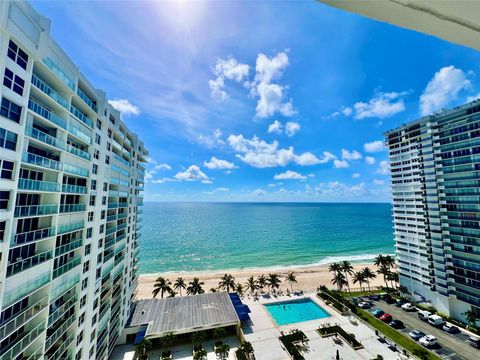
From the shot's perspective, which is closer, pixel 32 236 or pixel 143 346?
pixel 32 236

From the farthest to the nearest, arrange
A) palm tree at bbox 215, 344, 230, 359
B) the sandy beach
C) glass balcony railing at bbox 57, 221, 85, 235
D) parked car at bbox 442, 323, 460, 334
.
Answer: the sandy beach
parked car at bbox 442, 323, 460, 334
palm tree at bbox 215, 344, 230, 359
glass balcony railing at bbox 57, 221, 85, 235

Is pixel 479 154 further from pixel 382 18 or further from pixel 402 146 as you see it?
pixel 382 18

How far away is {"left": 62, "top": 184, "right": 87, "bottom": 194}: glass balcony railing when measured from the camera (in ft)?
79.5

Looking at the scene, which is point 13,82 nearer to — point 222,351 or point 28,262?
point 28,262

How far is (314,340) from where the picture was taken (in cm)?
3991

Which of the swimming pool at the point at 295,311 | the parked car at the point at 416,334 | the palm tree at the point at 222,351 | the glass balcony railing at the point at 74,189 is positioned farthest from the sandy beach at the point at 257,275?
the glass balcony railing at the point at 74,189

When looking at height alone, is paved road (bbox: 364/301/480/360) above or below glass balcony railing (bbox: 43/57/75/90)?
below

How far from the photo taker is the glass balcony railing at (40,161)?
62.9 feet

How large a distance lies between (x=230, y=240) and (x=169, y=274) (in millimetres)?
55008

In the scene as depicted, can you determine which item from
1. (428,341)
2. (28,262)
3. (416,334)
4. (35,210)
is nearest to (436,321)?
(416,334)

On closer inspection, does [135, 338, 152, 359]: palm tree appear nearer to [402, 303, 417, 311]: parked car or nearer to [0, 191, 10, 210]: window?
[0, 191, 10, 210]: window

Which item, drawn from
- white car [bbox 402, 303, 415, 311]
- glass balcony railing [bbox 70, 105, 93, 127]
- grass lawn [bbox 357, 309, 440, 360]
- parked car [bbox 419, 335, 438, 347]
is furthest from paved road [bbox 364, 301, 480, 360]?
glass balcony railing [bbox 70, 105, 93, 127]

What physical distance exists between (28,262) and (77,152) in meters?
11.7

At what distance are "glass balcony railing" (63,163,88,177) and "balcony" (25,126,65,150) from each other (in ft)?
6.56
